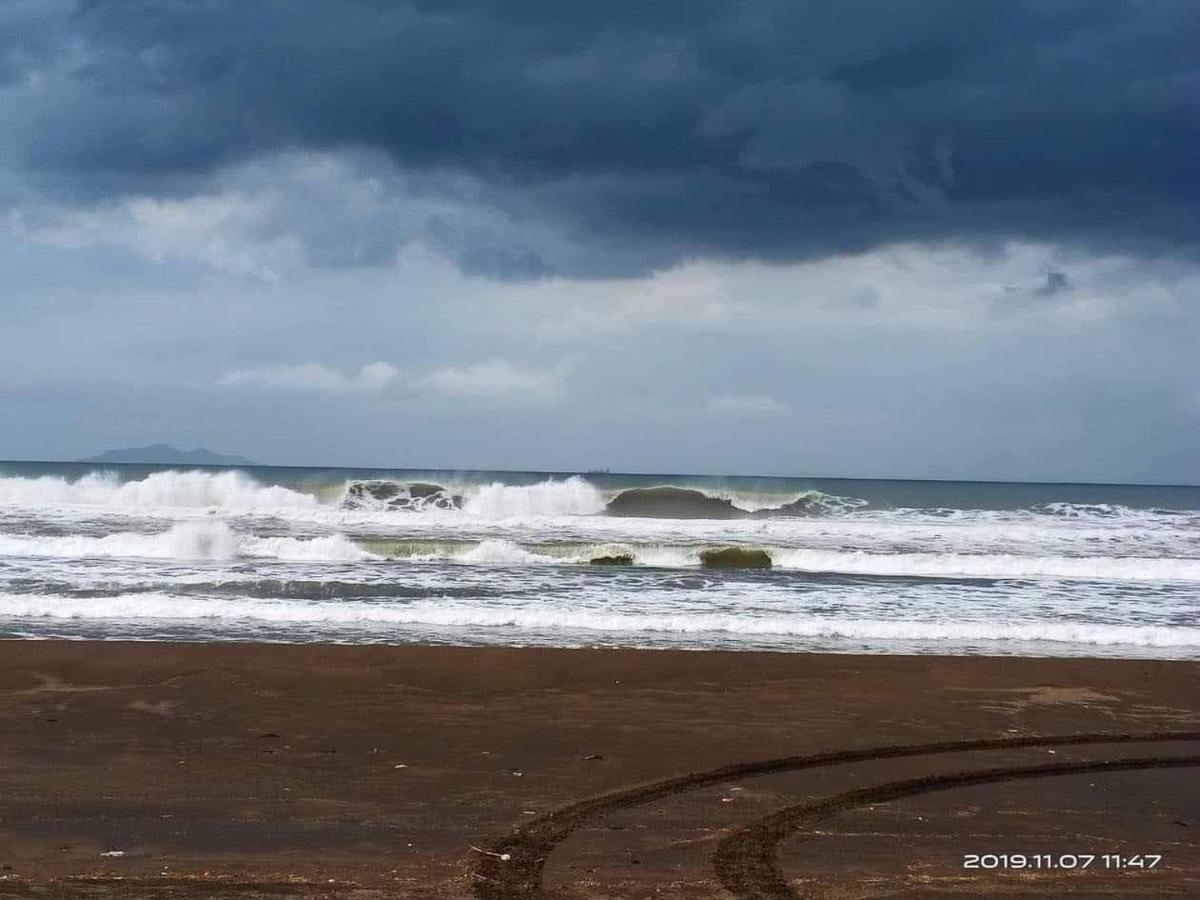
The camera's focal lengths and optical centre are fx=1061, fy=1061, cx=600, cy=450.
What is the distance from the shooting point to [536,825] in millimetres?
5637

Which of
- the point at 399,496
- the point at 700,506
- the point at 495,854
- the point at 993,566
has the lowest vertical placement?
the point at 495,854

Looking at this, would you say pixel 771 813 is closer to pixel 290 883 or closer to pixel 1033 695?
pixel 290 883

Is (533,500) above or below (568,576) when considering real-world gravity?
above

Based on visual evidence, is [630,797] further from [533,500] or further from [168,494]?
[168,494]

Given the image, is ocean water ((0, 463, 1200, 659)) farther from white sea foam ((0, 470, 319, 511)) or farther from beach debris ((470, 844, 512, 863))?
beach debris ((470, 844, 512, 863))

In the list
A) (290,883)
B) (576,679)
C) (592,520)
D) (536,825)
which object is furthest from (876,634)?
(592,520)

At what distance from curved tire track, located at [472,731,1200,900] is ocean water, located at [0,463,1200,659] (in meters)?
4.34

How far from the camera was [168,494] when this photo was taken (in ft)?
123

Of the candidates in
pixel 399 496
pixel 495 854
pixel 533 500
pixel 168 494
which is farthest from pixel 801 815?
pixel 399 496

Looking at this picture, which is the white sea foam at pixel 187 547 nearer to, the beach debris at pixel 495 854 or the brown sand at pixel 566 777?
the brown sand at pixel 566 777

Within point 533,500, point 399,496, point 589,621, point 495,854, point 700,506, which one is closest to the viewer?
point 495,854

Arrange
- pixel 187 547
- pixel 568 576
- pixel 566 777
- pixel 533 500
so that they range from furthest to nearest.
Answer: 1. pixel 533 500
2. pixel 187 547
3. pixel 568 576
4. pixel 566 777

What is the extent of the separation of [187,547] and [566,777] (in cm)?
1715

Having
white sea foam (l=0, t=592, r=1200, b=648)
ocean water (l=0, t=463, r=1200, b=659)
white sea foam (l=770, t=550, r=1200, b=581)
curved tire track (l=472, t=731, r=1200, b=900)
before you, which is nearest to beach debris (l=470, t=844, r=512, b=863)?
curved tire track (l=472, t=731, r=1200, b=900)
